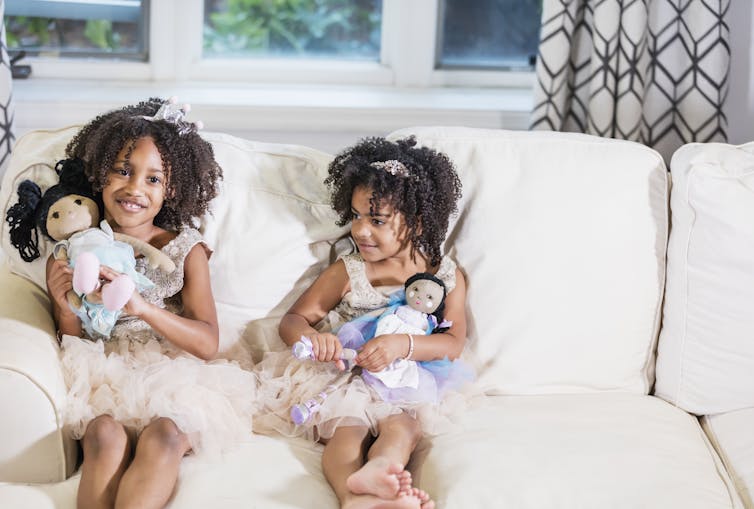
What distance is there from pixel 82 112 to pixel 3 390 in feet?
3.61

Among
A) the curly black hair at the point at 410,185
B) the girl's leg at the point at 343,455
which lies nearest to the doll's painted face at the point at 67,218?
the curly black hair at the point at 410,185

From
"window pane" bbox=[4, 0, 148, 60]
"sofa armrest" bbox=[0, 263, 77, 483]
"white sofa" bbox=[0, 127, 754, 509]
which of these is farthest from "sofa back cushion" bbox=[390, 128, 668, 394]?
"window pane" bbox=[4, 0, 148, 60]

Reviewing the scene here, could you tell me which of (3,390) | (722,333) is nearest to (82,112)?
(3,390)

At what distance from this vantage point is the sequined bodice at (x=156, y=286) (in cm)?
180

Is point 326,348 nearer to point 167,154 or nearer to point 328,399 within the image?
point 328,399

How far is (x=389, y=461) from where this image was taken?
1.57 m

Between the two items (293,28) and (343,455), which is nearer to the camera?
(343,455)

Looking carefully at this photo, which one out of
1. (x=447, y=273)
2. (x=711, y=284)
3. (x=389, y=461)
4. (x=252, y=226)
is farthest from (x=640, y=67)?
(x=389, y=461)

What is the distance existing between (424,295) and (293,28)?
4.35 ft

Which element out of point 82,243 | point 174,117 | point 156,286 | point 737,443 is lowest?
point 737,443

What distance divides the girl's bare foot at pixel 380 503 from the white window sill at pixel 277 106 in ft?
4.13

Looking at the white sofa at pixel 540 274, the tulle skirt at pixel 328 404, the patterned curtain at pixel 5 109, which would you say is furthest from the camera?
the patterned curtain at pixel 5 109

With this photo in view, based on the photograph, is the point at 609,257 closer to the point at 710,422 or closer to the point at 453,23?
the point at 710,422

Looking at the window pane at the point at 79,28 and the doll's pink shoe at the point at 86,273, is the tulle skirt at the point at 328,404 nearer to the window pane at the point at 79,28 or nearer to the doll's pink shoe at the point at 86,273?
the doll's pink shoe at the point at 86,273
